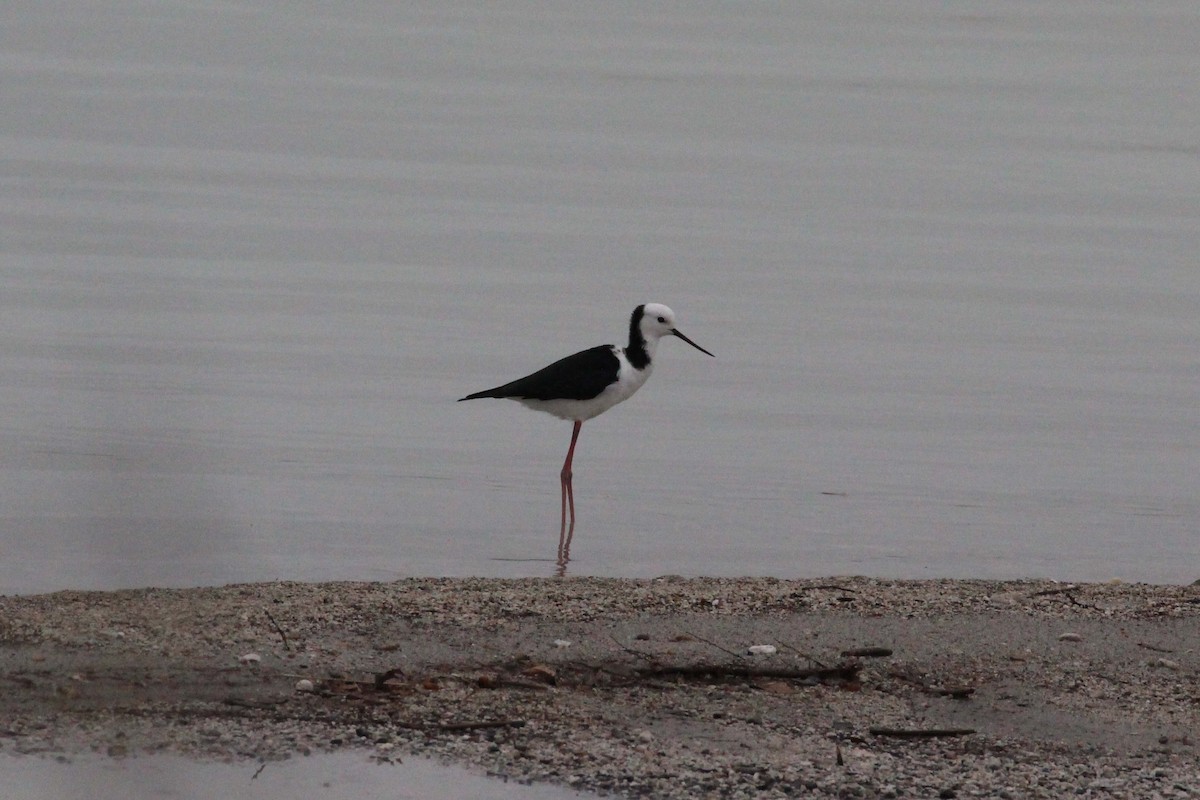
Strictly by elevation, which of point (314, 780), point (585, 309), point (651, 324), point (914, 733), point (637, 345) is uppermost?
point (585, 309)

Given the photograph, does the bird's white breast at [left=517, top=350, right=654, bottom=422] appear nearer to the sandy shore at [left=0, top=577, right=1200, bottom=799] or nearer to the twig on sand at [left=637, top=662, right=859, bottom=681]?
the sandy shore at [left=0, top=577, right=1200, bottom=799]

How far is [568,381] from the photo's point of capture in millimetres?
10883

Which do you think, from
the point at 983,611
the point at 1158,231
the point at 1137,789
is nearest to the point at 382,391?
the point at 983,611

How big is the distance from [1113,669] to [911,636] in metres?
0.64

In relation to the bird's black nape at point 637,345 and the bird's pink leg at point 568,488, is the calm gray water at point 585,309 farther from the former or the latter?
the bird's black nape at point 637,345

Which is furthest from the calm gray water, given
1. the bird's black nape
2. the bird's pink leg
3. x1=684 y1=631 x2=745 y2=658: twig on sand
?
x1=684 y1=631 x2=745 y2=658: twig on sand

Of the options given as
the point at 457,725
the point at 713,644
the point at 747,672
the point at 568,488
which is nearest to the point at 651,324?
the point at 568,488

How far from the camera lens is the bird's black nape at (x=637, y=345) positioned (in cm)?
1135

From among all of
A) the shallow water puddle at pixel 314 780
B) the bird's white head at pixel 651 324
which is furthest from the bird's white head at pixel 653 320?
the shallow water puddle at pixel 314 780

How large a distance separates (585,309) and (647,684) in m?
11.0

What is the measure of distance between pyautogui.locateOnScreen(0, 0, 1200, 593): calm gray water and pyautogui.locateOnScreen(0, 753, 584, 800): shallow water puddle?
76cm

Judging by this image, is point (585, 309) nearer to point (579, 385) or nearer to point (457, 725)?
point (579, 385)

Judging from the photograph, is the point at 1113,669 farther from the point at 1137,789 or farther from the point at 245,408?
the point at 245,408

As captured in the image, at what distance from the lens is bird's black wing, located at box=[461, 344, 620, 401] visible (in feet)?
35.7
